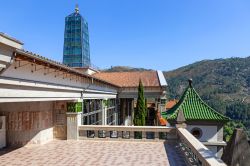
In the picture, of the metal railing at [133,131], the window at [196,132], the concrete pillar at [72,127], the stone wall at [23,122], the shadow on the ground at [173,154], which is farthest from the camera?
the window at [196,132]

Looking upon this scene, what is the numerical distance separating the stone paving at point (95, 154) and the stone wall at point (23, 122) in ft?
1.79

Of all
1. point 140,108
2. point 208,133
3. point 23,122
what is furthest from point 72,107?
point 140,108

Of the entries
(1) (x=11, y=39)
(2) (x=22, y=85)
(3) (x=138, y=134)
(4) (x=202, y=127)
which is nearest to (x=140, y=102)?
(3) (x=138, y=134)

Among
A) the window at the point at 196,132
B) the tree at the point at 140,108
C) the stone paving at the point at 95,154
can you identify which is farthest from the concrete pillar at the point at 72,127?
the tree at the point at 140,108

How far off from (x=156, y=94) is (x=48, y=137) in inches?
855

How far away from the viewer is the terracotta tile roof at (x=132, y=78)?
1431 inches

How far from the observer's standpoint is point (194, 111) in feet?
62.0

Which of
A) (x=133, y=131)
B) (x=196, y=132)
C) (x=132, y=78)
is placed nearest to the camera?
(x=133, y=131)

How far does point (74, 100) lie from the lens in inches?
648

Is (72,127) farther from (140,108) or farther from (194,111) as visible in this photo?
(140,108)

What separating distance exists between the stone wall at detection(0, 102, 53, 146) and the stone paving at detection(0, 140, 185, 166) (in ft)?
1.79

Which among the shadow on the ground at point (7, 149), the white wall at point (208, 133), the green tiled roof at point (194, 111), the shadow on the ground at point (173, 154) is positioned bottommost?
the shadow on the ground at point (173, 154)

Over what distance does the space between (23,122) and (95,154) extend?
460 centimetres

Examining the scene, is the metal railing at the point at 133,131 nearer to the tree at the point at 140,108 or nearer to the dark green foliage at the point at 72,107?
the dark green foliage at the point at 72,107
